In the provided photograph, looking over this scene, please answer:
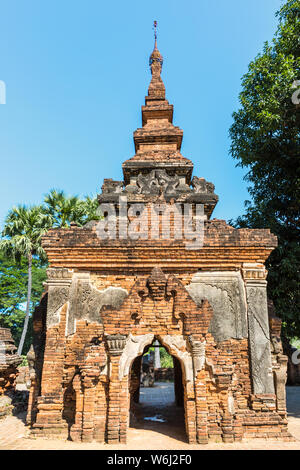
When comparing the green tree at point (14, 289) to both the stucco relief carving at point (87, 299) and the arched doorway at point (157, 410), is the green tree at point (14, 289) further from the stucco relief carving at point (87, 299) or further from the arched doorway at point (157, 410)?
the stucco relief carving at point (87, 299)

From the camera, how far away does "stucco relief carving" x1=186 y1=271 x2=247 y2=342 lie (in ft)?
24.5

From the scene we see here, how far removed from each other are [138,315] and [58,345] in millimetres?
1959

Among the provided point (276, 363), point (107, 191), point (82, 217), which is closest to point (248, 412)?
point (276, 363)

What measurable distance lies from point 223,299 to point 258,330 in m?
0.97

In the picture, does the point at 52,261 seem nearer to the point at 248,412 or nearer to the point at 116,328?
the point at 116,328

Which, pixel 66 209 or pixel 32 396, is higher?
pixel 66 209

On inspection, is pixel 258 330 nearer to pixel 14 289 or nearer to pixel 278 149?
pixel 278 149

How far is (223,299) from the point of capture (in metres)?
7.66

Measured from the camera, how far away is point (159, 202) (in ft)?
28.2

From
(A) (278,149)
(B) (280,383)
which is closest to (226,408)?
(B) (280,383)

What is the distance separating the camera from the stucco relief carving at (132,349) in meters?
6.59

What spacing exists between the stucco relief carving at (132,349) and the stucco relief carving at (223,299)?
154 centimetres

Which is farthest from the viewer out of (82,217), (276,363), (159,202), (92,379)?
(82,217)
